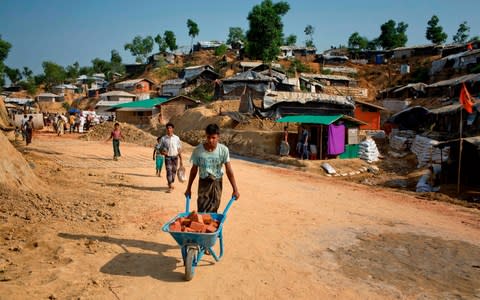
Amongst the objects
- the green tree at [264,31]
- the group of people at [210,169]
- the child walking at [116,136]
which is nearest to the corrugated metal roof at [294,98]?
the child walking at [116,136]

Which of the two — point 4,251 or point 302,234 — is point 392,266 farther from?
point 4,251

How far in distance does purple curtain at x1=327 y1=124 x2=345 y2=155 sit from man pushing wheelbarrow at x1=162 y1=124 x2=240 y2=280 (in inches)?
533

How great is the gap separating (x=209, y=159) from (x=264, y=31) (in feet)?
145

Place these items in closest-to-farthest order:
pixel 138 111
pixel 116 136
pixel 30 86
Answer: pixel 116 136 → pixel 138 111 → pixel 30 86

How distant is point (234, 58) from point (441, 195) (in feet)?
176

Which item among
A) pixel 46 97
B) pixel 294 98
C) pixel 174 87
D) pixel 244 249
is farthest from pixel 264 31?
pixel 244 249

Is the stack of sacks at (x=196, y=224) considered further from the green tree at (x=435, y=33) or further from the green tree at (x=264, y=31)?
the green tree at (x=435, y=33)

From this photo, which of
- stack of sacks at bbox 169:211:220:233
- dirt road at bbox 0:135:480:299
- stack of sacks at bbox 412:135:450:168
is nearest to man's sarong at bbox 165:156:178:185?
dirt road at bbox 0:135:480:299

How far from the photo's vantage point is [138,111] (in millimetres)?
35688

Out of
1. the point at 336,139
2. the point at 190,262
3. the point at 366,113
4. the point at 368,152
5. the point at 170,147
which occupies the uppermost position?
the point at 366,113

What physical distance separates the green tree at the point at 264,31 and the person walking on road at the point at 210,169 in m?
43.6

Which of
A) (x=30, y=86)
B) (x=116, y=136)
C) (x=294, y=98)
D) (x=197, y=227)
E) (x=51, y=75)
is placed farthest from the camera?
(x=51, y=75)

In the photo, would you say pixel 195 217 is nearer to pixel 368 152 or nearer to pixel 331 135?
pixel 331 135

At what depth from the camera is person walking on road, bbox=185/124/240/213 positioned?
5.09 meters
